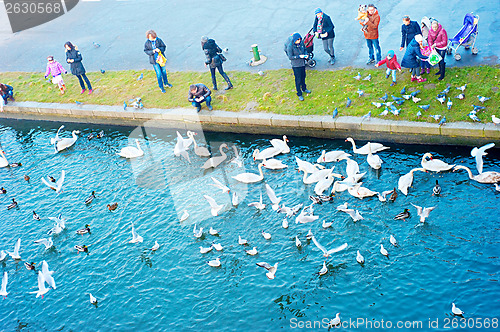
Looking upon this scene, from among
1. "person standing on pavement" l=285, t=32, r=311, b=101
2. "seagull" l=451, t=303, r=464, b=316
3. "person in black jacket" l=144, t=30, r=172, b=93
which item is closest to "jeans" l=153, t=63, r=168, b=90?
"person in black jacket" l=144, t=30, r=172, b=93

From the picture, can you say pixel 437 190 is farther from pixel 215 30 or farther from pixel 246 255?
pixel 215 30

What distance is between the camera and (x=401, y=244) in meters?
11.1

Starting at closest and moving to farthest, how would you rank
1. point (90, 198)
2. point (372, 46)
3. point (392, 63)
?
1. point (90, 198)
2. point (392, 63)
3. point (372, 46)

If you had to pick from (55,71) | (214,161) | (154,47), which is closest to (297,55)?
(214,161)

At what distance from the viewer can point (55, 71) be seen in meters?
20.0

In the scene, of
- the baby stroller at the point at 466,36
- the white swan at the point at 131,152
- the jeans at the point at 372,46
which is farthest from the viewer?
the jeans at the point at 372,46

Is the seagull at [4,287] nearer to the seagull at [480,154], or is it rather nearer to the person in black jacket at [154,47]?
the person in black jacket at [154,47]

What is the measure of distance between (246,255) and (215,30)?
14.1 m

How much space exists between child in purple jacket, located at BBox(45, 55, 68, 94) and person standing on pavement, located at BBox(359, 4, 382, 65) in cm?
1237

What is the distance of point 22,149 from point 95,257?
7.83 m

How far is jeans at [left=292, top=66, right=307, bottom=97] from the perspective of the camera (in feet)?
52.3

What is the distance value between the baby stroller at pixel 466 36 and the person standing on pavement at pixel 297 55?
5096 mm

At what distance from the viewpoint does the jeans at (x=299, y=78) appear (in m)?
16.0

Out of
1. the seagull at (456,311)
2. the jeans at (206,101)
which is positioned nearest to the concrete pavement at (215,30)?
the jeans at (206,101)
